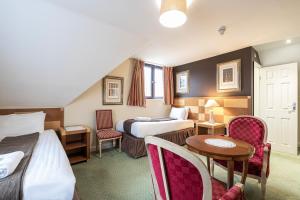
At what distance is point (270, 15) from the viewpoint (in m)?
2.02

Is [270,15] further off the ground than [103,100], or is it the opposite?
[270,15]

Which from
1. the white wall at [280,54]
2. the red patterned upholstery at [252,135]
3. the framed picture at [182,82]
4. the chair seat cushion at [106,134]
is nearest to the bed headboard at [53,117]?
the chair seat cushion at [106,134]

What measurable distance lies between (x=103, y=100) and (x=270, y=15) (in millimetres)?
3375

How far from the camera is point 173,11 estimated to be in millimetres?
1424

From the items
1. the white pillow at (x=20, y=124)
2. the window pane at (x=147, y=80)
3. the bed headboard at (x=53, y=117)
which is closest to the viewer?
the white pillow at (x=20, y=124)

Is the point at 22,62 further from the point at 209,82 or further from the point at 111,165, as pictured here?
the point at 209,82

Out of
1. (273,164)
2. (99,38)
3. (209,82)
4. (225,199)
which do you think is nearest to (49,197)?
(225,199)

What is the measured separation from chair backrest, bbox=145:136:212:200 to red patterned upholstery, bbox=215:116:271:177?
141cm

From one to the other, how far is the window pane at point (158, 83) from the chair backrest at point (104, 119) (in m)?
1.75

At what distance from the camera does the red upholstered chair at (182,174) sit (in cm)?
71

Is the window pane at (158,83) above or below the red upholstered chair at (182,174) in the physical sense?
above

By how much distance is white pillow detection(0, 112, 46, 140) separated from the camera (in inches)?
88.5

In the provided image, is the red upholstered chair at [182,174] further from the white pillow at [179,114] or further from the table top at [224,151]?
the white pillow at [179,114]

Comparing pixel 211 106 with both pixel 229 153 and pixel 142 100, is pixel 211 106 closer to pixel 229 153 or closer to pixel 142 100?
pixel 142 100
